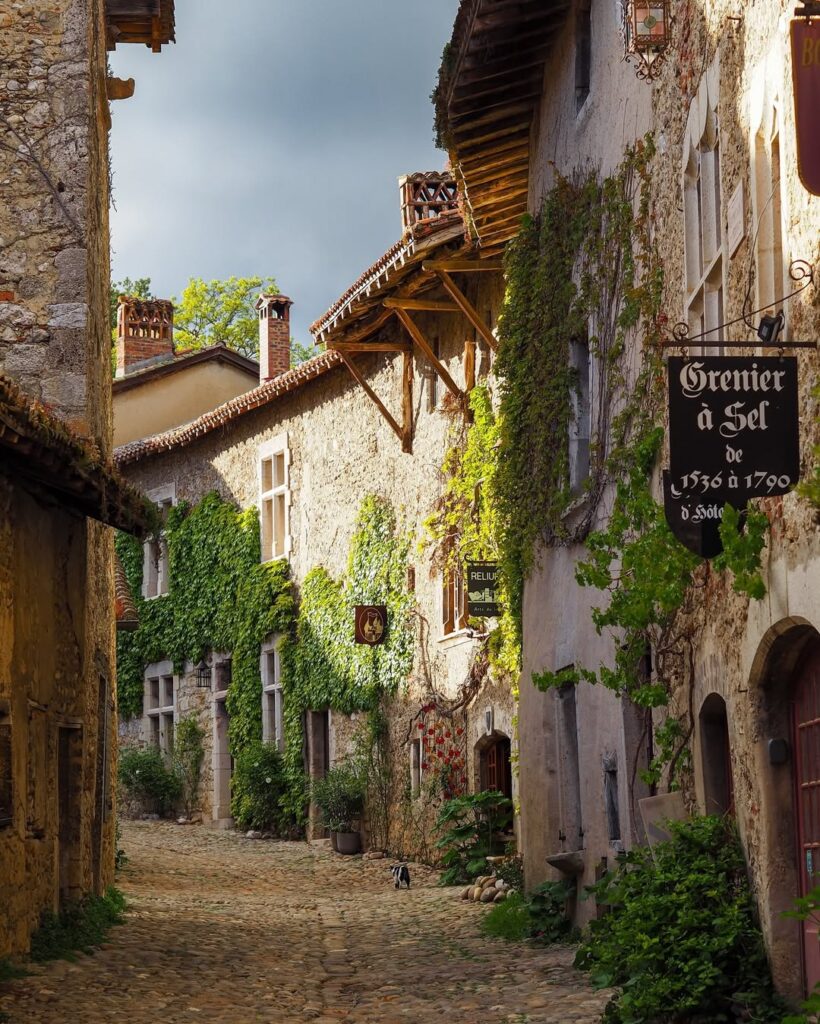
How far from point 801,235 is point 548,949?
604cm

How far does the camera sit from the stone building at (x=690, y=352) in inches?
266

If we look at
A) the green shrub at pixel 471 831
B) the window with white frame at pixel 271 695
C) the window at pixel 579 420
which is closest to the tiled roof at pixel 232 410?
the window with white frame at pixel 271 695

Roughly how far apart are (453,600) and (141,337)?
1414 centimetres

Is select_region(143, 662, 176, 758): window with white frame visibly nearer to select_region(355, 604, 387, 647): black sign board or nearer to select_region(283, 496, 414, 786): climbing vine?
select_region(283, 496, 414, 786): climbing vine

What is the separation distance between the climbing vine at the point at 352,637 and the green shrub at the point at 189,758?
9.58ft

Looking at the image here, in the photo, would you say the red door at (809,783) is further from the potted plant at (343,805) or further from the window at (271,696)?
the window at (271,696)

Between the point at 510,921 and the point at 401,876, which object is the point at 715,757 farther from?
the point at 401,876

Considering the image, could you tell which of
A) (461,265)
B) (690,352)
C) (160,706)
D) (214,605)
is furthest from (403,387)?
(690,352)

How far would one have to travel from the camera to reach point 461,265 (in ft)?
53.7

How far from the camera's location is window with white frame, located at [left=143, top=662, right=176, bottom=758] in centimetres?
2606

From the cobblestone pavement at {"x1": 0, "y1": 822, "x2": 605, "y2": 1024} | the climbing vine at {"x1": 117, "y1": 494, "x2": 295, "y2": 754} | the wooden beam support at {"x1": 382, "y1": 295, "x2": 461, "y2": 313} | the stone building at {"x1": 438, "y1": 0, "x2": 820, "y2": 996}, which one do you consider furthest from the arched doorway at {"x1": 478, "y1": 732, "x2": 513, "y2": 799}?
the climbing vine at {"x1": 117, "y1": 494, "x2": 295, "y2": 754}

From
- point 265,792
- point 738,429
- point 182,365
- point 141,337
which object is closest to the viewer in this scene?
point 738,429

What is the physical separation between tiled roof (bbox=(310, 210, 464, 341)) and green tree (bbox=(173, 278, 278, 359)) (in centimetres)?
1988

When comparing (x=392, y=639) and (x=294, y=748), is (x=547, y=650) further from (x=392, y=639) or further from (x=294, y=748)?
(x=294, y=748)
